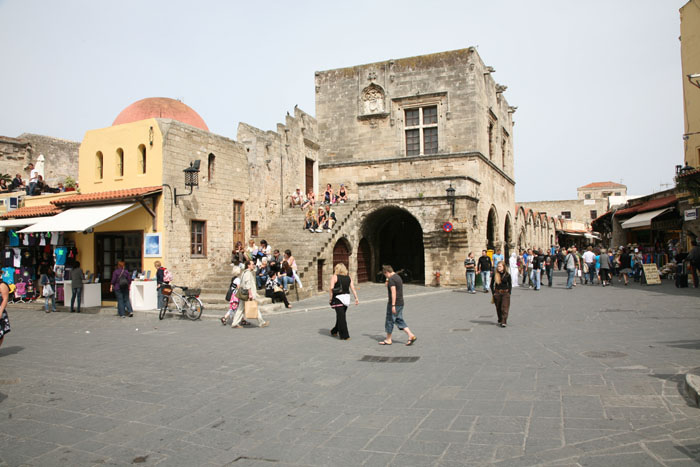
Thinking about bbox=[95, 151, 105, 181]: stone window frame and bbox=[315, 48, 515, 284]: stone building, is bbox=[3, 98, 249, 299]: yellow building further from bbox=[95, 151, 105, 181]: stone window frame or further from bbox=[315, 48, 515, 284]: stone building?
bbox=[315, 48, 515, 284]: stone building

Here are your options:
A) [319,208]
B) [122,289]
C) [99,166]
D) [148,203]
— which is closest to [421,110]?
[319,208]

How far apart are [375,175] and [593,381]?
67.9ft

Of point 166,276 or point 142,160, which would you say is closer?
point 166,276

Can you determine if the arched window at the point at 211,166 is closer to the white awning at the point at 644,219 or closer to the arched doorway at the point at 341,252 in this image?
the arched doorway at the point at 341,252

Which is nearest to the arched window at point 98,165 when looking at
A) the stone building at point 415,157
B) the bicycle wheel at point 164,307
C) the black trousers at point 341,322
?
the bicycle wheel at point 164,307

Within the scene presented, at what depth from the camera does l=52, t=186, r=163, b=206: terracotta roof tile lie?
15531 mm

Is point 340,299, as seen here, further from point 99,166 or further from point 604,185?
point 604,185

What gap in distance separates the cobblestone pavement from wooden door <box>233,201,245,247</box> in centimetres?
853

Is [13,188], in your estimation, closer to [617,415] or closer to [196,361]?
[196,361]

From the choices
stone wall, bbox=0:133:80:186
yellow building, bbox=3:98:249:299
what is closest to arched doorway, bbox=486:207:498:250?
yellow building, bbox=3:98:249:299

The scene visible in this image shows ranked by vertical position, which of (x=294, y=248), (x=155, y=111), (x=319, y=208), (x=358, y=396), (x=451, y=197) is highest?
(x=155, y=111)

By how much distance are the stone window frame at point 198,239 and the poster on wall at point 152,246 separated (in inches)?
54.5

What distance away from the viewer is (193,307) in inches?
522

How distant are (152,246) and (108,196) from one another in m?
2.14
